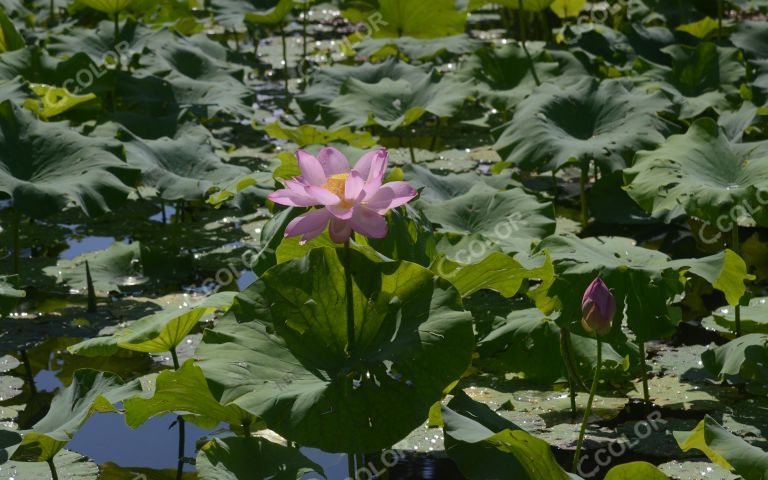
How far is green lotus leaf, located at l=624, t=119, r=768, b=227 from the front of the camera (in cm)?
270

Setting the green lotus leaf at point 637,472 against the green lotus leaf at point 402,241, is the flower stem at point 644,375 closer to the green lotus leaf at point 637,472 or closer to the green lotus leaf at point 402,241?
the green lotus leaf at point 402,241

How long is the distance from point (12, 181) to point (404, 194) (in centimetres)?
159

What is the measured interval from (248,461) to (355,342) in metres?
0.25

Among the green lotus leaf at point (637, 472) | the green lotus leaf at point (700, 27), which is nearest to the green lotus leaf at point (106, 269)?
the green lotus leaf at point (637, 472)

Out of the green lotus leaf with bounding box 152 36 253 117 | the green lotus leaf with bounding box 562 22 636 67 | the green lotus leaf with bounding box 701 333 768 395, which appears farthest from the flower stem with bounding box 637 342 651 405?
the green lotus leaf with bounding box 562 22 636 67

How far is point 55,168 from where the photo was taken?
3.05 m

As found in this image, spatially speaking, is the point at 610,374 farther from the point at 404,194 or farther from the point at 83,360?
the point at 83,360

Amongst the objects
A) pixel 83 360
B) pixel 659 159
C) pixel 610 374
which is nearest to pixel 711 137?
pixel 659 159

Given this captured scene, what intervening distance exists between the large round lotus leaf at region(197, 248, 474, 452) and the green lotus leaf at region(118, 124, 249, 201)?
4.99 feet

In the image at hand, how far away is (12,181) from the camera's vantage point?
288 cm

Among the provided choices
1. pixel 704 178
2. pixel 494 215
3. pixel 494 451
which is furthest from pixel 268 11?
pixel 494 451

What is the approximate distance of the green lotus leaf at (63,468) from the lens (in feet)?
6.73

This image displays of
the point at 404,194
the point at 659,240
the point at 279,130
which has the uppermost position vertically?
the point at 404,194

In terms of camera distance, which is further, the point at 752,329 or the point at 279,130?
the point at 279,130
